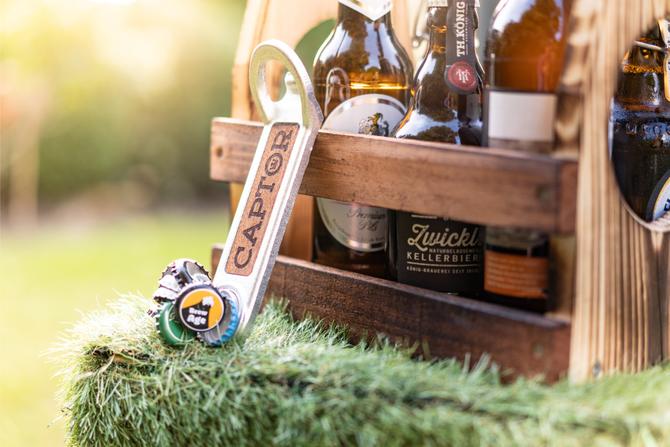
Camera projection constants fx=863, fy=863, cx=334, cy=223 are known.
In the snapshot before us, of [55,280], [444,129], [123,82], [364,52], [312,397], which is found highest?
[123,82]

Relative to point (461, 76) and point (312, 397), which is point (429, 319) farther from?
point (461, 76)

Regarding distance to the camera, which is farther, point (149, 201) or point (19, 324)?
point (149, 201)

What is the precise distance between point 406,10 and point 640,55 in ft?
1.36

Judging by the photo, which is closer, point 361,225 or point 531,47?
point 531,47

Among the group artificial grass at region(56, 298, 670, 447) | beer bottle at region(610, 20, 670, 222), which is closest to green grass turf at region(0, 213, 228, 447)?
artificial grass at region(56, 298, 670, 447)

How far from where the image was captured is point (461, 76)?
1057 millimetres

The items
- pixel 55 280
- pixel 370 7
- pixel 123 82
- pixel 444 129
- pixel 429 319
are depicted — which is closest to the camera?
pixel 429 319

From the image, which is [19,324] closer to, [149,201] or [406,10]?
[149,201]

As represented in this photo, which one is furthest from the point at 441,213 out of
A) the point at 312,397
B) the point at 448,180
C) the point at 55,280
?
the point at 55,280

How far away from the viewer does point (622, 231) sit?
897 mm

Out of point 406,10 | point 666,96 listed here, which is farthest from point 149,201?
point 666,96

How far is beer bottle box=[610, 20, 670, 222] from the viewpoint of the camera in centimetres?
106

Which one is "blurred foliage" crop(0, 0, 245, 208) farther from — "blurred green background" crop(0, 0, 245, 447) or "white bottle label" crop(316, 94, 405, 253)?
"white bottle label" crop(316, 94, 405, 253)

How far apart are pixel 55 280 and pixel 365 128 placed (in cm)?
333
